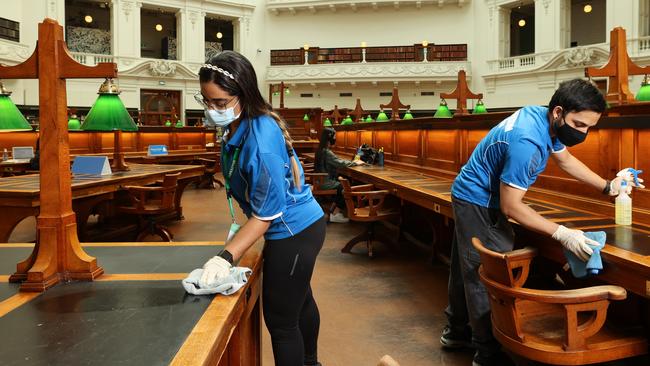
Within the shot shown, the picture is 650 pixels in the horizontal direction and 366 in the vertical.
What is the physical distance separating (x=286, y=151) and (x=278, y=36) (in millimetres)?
21427

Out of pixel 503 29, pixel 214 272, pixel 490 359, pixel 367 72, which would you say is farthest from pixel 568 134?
pixel 503 29

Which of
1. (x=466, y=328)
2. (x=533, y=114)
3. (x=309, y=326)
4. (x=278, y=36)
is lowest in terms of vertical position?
(x=466, y=328)

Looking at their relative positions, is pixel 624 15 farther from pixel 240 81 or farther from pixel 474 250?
pixel 240 81

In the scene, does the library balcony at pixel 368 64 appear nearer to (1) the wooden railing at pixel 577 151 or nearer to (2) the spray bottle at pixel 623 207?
(1) the wooden railing at pixel 577 151

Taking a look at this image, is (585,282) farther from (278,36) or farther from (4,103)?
(278,36)

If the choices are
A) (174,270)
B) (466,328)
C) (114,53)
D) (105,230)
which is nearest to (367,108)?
(114,53)

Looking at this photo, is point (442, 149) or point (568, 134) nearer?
point (568, 134)

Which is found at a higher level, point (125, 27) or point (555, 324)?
point (125, 27)

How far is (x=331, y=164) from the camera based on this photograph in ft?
22.9

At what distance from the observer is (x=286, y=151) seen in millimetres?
1595

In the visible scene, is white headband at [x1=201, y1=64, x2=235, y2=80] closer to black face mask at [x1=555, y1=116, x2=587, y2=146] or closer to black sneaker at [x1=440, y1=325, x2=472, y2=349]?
black face mask at [x1=555, y1=116, x2=587, y2=146]

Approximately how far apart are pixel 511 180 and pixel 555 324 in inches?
23.9

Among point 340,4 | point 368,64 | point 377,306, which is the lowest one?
point 377,306

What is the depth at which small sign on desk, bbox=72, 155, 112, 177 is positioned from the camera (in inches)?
210
